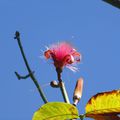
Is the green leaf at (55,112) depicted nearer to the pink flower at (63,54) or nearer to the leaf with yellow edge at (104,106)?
the leaf with yellow edge at (104,106)

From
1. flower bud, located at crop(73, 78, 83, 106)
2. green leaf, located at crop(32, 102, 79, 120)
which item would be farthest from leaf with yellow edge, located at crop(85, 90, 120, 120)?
flower bud, located at crop(73, 78, 83, 106)

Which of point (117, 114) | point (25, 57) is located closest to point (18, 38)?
point (25, 57)

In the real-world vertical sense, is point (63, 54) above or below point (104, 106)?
above

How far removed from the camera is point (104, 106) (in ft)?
2.69

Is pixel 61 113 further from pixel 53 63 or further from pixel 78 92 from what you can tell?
pixel 53 63

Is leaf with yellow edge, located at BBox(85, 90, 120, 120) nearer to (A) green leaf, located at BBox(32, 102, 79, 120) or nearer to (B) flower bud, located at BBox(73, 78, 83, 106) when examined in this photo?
(A) green leaf, located at BBox(32, 102, 79, 120)

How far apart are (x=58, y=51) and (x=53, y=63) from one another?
0.16 m

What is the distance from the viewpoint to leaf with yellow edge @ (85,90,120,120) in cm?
80

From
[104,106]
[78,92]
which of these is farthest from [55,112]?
[78,92]

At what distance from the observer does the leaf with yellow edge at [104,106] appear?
2.64 feet

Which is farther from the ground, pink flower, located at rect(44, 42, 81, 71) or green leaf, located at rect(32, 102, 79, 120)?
pink flower, located at rect(44, 42, 81, 71)

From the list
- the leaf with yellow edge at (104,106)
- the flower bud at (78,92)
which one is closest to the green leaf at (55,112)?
the leaf with yellow edge at (104,106)

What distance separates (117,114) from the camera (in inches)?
31.4

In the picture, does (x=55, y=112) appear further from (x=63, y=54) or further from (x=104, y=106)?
(x=63, y=54)
